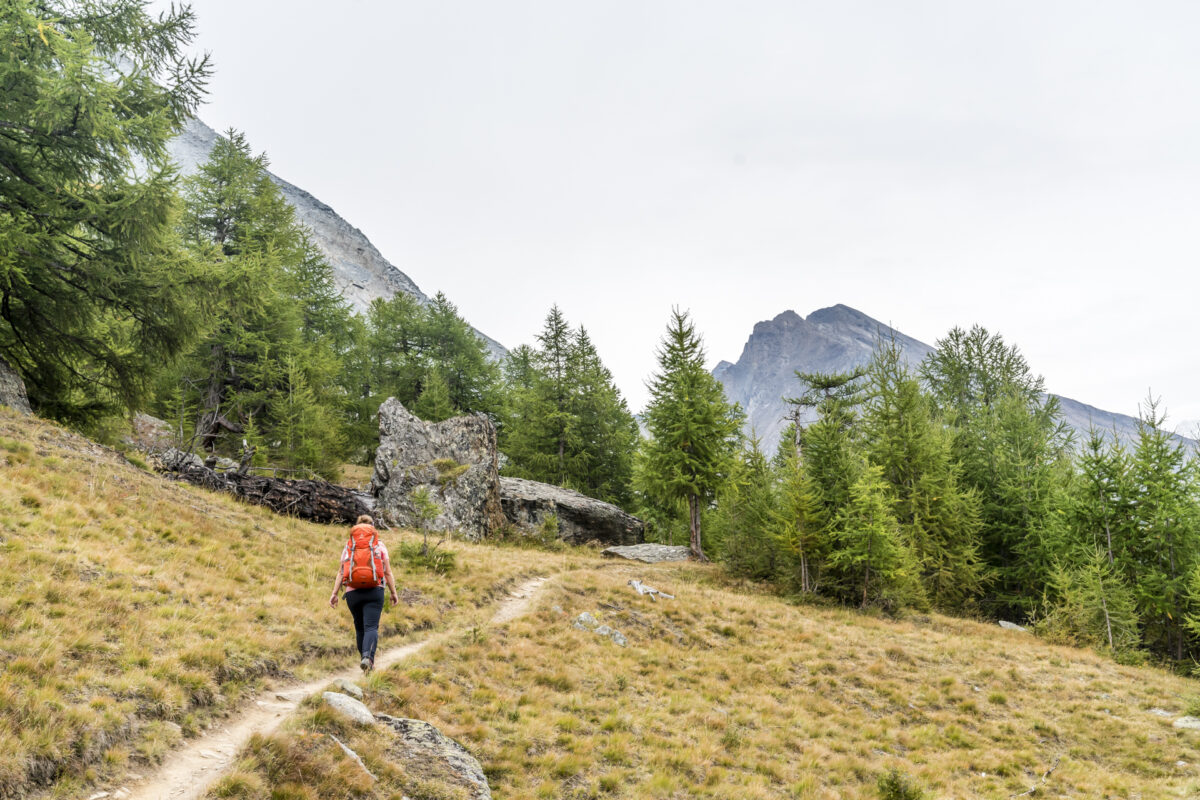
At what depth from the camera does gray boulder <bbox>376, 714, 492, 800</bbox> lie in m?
6.89

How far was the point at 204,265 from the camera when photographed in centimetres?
1539

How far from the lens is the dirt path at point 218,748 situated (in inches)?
206

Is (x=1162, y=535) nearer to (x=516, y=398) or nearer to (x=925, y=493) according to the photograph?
(x=925, y=493)

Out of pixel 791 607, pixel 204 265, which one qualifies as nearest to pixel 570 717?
pixel 791 607

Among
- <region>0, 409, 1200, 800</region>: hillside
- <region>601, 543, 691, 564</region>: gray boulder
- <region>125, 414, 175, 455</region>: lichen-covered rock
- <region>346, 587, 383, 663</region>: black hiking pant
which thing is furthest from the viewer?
<region>601, 543, 691, 564</region>: gray boulder

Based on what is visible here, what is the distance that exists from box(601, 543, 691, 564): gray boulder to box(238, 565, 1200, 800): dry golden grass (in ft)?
28.8

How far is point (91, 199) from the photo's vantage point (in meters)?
13.6

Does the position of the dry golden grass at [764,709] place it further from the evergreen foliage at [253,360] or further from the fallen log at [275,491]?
the evergreen foliage at [253,360]

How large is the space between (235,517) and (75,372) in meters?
7.51

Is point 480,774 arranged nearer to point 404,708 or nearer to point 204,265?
point 404,708

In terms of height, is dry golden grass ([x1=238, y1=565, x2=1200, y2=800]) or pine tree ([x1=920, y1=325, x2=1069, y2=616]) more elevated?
pine tree ([x1=920, y1=325, x2=1069, y2=616])

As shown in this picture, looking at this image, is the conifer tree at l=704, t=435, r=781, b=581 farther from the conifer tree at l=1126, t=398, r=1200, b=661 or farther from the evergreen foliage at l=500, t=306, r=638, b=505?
the conifer tree at l=1126, t=398, r=1200, b=661

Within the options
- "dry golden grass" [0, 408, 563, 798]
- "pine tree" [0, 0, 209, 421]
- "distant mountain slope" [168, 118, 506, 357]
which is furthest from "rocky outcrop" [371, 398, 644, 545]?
"distant mountain slope" [168, 118, 506, 357]

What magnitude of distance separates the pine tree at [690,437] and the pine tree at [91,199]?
1945 cm
